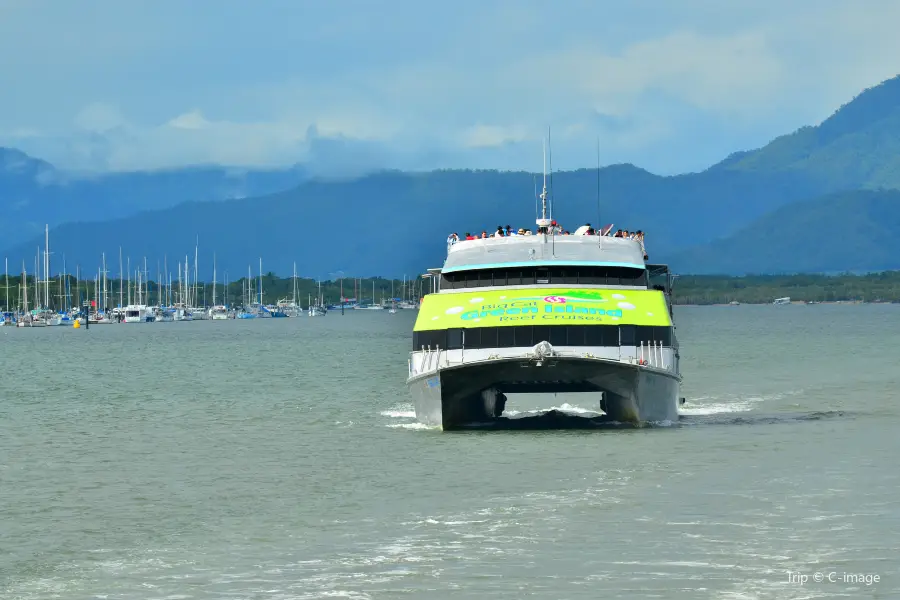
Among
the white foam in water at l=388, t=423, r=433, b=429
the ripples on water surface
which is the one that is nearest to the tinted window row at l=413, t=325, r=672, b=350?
the ripples on water surface

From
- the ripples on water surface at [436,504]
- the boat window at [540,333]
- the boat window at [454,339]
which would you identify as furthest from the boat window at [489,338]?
the ripples on water surface at [436,504]

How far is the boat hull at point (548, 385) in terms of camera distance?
3462cm

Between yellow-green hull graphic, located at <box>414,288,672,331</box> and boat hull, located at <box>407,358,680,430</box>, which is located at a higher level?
yellow-green hull graphic, located at <box>414,288,672,331</box>

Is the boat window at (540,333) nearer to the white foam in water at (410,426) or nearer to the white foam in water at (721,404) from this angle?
the white foam in water at (410,426)

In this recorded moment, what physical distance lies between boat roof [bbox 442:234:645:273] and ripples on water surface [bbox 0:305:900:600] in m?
4.12

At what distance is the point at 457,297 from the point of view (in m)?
37.4

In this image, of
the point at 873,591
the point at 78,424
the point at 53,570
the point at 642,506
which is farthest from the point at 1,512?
the point at 78,424

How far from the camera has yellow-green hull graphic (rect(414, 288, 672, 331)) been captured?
117 feet

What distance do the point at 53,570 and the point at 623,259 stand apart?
19691 mm

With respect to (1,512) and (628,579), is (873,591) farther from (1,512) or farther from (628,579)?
(1,512)

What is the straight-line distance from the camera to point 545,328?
35281mm

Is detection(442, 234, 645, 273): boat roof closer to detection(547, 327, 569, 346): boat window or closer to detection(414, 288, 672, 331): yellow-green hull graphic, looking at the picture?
detection(414, 288, 672, 331): yellow-green hull graphic

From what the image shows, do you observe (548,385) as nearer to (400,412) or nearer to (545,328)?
(545,328)

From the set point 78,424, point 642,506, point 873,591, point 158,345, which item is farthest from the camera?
point 158,345
